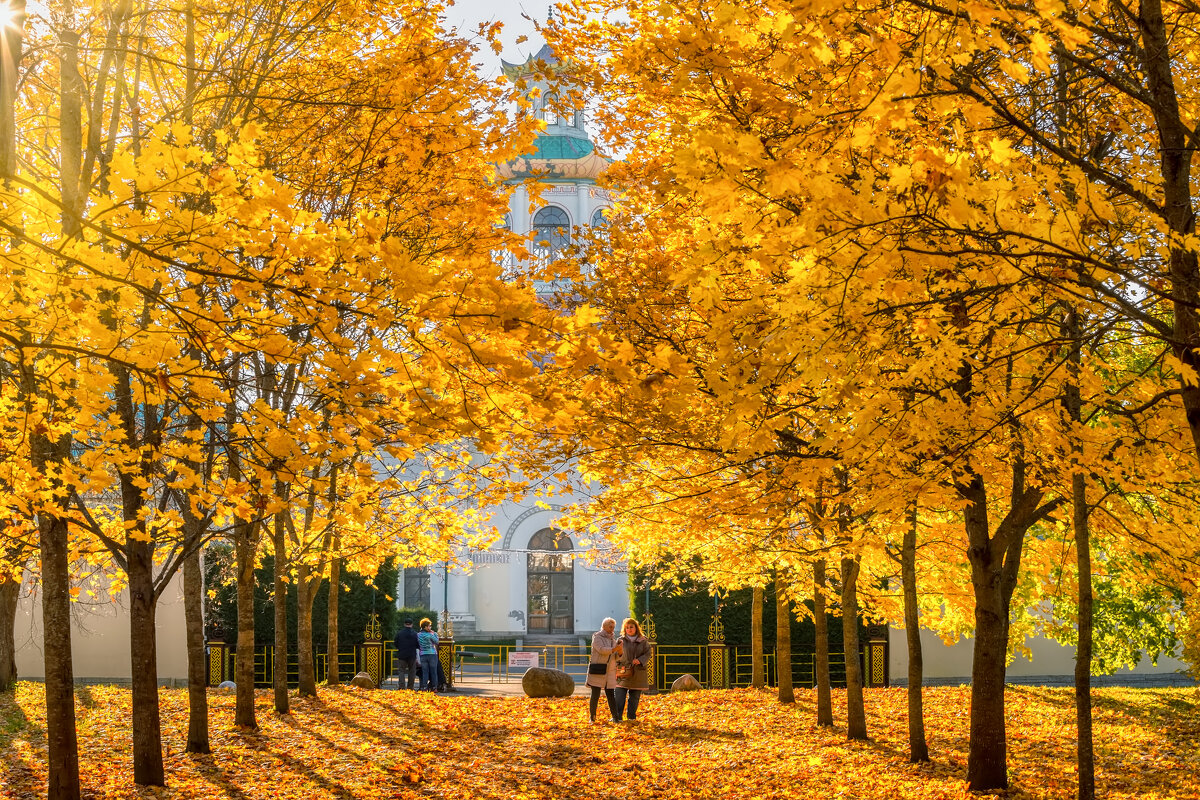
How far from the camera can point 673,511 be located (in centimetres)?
894

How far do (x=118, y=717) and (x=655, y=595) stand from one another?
12.7 m

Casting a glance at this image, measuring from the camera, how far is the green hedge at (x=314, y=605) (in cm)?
2083

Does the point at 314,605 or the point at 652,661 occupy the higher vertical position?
the point at 314,605

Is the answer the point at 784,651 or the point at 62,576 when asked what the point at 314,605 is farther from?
the point at 62,576

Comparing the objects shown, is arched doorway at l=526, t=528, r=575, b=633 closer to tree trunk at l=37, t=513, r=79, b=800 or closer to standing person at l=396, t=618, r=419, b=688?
standing person at l=396, t=618, r=419, b=688

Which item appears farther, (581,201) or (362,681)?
(581,201)

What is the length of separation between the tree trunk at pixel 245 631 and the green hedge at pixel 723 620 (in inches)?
451

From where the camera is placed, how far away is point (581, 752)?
35.1ft

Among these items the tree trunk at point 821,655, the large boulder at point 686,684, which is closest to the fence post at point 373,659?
the large boulder at point 686,684

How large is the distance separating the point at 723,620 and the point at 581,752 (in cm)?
1128

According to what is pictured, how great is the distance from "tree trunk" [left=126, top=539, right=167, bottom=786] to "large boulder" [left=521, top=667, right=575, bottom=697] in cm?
937

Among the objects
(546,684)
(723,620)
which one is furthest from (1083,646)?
(723,620)

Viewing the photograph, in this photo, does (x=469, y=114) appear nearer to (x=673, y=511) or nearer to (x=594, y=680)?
(x=673, y=511)

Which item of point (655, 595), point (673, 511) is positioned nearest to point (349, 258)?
point (673, 511)
